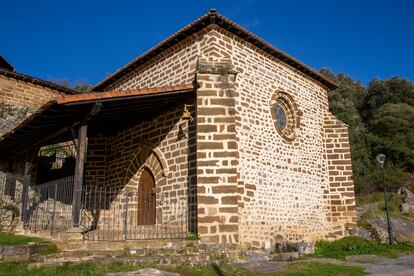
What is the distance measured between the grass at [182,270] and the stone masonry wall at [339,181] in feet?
18.3

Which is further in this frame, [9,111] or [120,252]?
[9,111]

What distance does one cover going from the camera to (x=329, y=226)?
1245cm

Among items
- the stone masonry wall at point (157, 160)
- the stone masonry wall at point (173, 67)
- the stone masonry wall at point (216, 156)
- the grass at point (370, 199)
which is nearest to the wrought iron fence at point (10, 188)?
the stone masonry wall at point (157, 160)

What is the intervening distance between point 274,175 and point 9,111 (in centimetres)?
1164

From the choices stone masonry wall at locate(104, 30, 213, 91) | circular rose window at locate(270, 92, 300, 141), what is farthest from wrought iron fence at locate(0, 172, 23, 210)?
circular rose window at locate(270, 92, 300, 141)

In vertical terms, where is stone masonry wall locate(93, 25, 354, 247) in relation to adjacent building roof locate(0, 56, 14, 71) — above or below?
below

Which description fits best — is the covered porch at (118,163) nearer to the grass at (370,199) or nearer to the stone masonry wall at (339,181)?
Answer: the stone masonry wall at (339,181)

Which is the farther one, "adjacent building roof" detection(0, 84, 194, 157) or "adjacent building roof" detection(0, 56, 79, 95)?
"adjacent building roof" detection(0, 56, 79, 95)

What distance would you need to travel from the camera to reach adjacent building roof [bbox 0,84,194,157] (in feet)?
25.9

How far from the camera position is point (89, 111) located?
8.29 metres

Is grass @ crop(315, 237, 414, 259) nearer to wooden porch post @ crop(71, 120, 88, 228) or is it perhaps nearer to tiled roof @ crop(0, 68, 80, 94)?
wooden porch post @ crop(71, 120, 88, 228)

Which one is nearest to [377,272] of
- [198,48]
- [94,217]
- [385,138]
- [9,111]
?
[198,48]

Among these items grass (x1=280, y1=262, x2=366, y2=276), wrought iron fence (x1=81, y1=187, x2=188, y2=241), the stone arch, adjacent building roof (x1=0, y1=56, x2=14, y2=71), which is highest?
adjacent building roof (x1=0, y1=56, x2=14, y2=71)

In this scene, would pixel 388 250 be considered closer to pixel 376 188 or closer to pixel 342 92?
pixel 376 188
